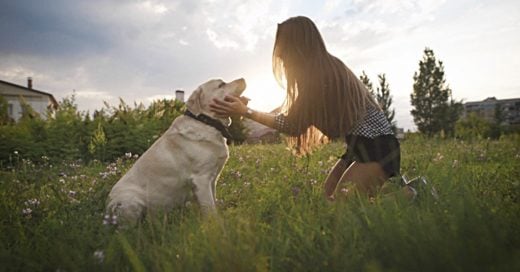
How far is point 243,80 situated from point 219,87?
34 cm

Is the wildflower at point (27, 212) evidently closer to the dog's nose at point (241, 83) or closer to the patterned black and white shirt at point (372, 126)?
the dog's nose at point (241, 83)

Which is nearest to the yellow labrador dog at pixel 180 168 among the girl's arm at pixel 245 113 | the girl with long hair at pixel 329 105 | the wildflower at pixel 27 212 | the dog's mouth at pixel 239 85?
the girl's arm at pixel 245 113

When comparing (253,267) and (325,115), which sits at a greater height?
(325,115)

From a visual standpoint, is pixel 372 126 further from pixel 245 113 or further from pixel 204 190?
pixel 204 190

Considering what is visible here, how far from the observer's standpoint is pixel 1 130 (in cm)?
998

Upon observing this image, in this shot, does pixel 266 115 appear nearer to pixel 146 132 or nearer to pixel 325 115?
pixel 325 115

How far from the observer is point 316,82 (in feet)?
13.5

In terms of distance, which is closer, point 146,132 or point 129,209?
point 129,209

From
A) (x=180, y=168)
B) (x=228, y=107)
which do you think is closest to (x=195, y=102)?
(x=228, y=107)

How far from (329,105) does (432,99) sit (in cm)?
3886

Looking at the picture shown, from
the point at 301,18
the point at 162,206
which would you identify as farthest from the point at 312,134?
the point at 162,206

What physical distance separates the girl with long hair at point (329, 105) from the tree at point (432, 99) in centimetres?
3695

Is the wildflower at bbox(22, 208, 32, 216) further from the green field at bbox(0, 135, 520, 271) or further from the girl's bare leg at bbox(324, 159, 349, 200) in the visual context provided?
the girl's bare leg at bbox(324, 159, 349, 200)

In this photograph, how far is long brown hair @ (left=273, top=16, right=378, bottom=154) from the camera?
13.5ft
